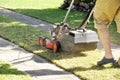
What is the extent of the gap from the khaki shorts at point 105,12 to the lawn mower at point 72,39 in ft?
2.13

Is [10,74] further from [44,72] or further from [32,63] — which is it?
[32,63]

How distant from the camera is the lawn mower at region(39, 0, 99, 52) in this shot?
6285 millimetres

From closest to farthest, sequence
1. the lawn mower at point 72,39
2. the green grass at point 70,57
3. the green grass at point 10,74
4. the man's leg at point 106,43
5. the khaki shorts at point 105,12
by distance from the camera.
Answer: the green grass at point 10,74 < the green grass at point 70,57 < the khaki shorts at point 105,12 < the man's leg at point 106,43 < the lawn mower at point 72,39

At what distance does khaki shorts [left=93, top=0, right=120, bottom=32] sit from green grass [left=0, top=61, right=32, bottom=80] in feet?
4.56

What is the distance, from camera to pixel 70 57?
624 cm

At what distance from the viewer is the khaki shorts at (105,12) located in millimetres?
5461

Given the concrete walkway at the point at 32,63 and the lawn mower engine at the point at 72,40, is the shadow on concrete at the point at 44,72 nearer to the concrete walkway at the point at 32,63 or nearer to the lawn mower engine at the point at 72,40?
the concrete walkway at the point at 32,63

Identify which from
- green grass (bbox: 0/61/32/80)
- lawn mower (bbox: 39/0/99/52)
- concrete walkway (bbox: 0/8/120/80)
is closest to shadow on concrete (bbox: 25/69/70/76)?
concrete walkway (bbox: 0/8/120/80)

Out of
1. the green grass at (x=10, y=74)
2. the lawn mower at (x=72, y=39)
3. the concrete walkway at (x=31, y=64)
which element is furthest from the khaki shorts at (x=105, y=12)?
the green grass at (x=10, y=74)

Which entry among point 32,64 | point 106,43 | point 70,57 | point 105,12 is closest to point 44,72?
point 32,64

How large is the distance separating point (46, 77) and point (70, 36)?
4.41 feet

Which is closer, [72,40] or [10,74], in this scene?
[10,74]

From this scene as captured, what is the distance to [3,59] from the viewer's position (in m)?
6.18

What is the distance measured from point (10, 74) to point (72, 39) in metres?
1.46
